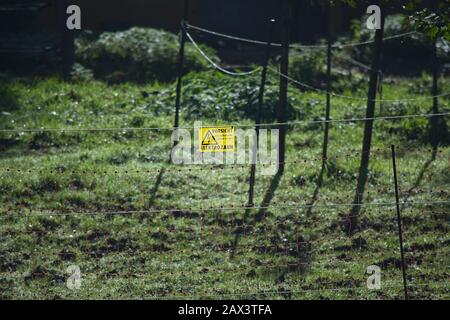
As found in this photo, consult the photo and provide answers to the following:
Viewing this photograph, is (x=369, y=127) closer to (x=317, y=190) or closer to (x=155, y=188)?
(x=317, y=190)

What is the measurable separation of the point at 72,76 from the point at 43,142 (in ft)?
Answer: 10.4

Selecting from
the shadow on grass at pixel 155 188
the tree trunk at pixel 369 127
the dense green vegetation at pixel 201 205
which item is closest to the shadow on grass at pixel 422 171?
the dense green vegetation at pixel 201 205

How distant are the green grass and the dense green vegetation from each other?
0.02 metres

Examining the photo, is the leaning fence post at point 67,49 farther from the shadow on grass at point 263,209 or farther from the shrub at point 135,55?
the shadow on grass at point 263,209

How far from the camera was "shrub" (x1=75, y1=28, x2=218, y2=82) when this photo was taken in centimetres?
1711

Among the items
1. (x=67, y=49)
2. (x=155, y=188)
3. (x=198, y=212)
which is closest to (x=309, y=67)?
(x=67, y=49)

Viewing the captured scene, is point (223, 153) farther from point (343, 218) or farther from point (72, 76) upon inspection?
point (72, 76)

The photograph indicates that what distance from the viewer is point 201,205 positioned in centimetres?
1175

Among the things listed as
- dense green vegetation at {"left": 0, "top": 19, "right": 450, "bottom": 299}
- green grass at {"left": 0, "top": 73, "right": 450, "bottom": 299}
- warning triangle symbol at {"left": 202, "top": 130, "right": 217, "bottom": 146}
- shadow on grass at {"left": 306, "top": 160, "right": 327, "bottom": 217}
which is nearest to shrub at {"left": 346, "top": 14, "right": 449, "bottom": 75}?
dense green vegetation at {"left": 0, "top": 19, "right": 450, "bottom": 299}

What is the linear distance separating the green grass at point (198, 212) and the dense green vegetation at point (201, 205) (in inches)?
0.9

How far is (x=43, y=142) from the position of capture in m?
14.0

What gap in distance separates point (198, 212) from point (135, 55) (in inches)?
271

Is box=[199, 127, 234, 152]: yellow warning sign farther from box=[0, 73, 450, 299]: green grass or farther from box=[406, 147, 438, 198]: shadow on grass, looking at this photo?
box=[406, 147, 438, 198]: shadow on grass
